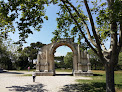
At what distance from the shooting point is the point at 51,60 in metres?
21.7

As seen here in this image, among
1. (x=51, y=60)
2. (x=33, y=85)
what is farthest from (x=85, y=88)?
(x=51, y=60)

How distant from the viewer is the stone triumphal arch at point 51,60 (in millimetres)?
20812

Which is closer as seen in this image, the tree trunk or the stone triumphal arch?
the tree trunk

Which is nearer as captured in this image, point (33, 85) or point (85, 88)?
point (85, 88)

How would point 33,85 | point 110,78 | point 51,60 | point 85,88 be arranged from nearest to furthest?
1. point 110,78
2. point 85,88
3. point 33,85
4. point 51,60

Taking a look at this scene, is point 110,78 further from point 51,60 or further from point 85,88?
point 51,60

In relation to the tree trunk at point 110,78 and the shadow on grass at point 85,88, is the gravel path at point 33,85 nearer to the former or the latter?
the shadow on grass at point 85,88

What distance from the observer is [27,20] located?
7.08 m

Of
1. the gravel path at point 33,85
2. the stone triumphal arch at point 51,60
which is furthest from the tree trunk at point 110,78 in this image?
the stone triumphal arch at point 51,60

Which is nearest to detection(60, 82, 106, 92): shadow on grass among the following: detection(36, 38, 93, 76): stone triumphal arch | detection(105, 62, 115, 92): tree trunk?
detection(105, 62, 115, 92): tree trunk

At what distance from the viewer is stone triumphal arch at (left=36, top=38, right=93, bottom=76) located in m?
20.8

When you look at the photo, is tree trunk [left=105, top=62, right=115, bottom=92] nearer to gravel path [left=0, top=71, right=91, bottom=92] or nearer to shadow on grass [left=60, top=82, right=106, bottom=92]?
shadow on grass [left=60, top=82, right=106, bottom=92]

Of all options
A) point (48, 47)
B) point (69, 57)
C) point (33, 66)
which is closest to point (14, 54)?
point (33, 66)

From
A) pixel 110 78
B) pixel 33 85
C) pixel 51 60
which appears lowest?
pixel 33 85
